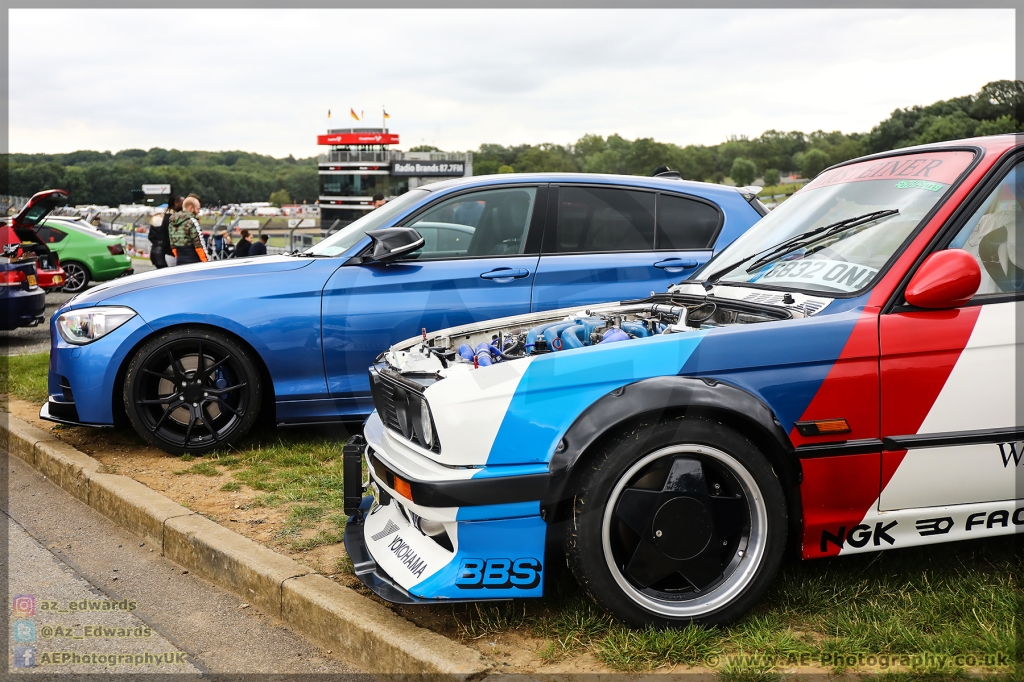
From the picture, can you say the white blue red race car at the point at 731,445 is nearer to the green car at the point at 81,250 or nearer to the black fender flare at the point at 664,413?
the black fender flare at the point at 664,413

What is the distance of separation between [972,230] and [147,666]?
3.27 meters

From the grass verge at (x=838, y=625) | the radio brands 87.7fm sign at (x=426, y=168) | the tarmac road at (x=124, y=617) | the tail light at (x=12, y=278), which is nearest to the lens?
the grass verge at (x=838, y=625)

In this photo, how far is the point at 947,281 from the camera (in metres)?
2.74

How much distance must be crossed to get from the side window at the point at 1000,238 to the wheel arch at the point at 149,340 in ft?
12.2

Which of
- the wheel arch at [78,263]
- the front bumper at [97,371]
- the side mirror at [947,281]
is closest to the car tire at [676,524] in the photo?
the side mirror at [947,281]

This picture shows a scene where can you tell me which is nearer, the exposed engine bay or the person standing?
the exposed engine bay

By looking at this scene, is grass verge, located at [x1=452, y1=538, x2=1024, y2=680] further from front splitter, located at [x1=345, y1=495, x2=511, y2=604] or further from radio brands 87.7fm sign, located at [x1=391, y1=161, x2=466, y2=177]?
radio brands 87.7fm sign, located at [x1=391, y1=161, x2=466, y2=177]

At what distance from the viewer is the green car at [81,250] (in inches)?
671

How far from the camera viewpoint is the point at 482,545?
2678 mm

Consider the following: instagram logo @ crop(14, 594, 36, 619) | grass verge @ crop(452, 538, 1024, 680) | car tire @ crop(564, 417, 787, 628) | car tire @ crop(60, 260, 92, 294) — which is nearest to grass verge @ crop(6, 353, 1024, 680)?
grass verge @ crop(452, 538, 1024, 680)

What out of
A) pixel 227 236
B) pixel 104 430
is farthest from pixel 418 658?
pixel 227 236

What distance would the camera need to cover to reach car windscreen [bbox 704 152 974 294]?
310cm

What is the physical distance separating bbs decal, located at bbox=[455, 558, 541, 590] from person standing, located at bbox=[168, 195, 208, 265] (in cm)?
923

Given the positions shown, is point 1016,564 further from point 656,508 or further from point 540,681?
point 540,681
